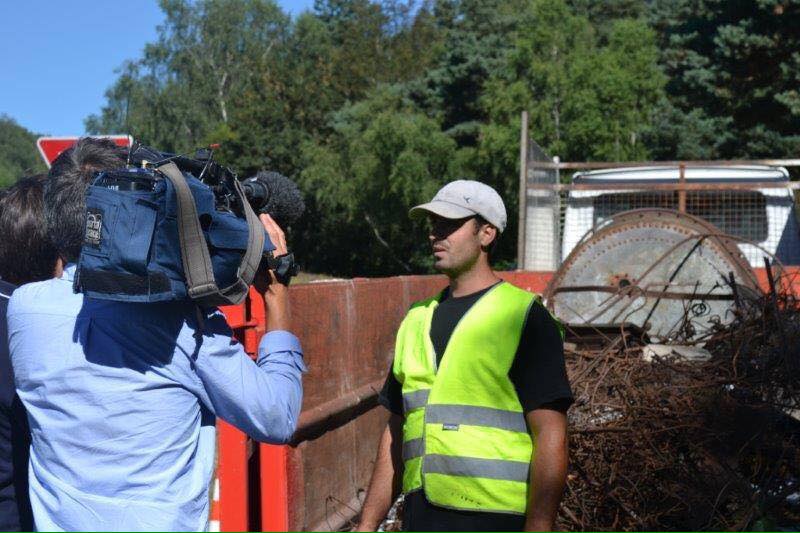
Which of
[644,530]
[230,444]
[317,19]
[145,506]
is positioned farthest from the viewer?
[317,19]

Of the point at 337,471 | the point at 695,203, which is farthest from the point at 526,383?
the point at 695,203

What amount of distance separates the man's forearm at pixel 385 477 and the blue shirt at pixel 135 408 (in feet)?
2.75

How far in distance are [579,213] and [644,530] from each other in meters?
4.87

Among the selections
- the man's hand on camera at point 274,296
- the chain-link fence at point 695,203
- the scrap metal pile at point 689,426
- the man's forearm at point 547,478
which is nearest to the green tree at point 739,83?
the chain-link fence at point 695,203

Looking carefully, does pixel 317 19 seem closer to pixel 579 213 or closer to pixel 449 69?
pixel 449 69

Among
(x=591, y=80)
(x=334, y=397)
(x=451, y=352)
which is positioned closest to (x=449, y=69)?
(x=591, y=80)

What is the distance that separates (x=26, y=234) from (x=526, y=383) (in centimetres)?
139

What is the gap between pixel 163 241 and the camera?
2.19 meters

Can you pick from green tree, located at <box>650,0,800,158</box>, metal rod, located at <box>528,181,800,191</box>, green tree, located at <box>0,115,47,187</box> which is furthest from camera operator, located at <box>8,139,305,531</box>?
green tree, located at <box>0,115,47,187</box>

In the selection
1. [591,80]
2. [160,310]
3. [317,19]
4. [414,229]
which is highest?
[317,19]

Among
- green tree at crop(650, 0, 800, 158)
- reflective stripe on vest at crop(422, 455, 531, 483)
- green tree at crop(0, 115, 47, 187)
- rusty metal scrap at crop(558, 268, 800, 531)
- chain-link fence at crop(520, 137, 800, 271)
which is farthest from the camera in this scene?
green tree at crop(0, 115, 47, 187)

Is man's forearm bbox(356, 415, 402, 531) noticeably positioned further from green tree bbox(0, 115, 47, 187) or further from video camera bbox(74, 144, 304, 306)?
green tree bbox(0, 115, 47, 187)

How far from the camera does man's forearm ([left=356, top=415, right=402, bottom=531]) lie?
3.16m

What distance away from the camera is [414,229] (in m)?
33.7
